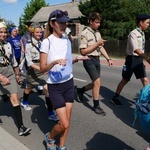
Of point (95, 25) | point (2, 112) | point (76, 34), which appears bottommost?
point (76, 34)

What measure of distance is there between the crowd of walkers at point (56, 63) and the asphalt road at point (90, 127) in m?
0.21

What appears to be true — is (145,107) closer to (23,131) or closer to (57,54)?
(57,54)

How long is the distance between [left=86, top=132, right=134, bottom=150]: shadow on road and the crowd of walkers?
0.52 meters

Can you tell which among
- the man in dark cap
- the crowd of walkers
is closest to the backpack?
the crowd of walkers

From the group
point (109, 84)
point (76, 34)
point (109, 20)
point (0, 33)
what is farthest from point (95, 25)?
point (76, 34)

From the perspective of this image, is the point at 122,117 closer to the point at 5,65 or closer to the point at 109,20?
the point at 5,65

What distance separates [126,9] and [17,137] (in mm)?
27467

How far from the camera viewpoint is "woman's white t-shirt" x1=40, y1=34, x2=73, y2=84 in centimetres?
332

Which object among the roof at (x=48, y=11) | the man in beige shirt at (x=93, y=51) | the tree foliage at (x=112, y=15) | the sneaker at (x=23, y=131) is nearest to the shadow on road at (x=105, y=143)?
the sneaker at (x=23, y=131)

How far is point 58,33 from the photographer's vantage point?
3.36 m

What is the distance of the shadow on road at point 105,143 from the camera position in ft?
12.9

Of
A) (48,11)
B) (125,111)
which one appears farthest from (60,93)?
(48,11)

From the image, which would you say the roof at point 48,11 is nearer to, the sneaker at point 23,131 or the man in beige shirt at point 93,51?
the man in beige shirt at point 93,51

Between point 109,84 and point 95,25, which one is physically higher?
point 95,25
